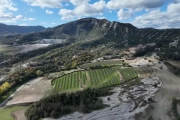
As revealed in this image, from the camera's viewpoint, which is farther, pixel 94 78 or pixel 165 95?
pixel 94 78

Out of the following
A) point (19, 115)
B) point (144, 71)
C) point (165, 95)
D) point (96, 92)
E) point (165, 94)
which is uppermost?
point (144, 71)

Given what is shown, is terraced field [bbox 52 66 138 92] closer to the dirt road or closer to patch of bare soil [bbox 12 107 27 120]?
the dirt road

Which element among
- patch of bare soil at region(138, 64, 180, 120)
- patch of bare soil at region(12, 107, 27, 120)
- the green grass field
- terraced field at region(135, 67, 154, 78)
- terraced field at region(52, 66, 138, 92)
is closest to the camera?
patch of bare soil at region(138, 64, 180, 120)

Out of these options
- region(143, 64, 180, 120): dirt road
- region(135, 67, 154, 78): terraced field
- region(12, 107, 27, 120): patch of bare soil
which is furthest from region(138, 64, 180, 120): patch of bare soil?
region(12, 107, 27, 120): patch of bare soil

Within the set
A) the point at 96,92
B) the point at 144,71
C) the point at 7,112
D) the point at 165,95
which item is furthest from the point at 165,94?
the point at 7,112

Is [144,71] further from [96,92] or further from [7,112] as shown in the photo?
[7,112]

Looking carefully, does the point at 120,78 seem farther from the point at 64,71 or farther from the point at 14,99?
the point at 14,99

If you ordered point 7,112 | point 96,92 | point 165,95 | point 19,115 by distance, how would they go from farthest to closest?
point 165,95
point 96,92
point 7,112
point 19,115

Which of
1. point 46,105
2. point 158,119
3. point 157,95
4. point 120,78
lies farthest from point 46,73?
point 158,119
